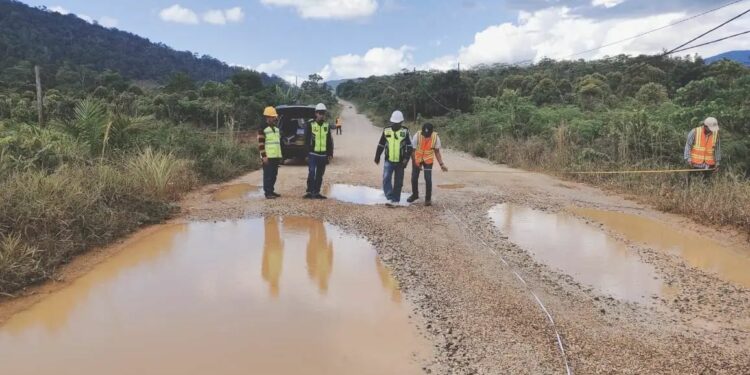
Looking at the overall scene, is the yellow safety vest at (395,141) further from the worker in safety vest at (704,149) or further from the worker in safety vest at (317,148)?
the worker in safety vest at (704,149)

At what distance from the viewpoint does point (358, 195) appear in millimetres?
10508

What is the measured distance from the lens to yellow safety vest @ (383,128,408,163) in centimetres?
927

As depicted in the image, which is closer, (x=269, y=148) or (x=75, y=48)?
(x=269, y=148)

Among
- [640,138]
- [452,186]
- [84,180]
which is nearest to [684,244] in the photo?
[452,186]

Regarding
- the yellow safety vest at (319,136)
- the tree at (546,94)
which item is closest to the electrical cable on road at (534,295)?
the yellow safety vest at (319,136)

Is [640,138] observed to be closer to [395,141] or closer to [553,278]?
[395,141]

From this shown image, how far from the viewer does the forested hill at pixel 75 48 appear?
182 ft

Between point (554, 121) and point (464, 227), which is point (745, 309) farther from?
point (554, 121)

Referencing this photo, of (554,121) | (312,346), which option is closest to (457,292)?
(312,346)

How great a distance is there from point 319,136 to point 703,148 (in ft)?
22.2

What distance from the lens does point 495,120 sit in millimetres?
18859

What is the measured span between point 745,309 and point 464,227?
3.64 metres

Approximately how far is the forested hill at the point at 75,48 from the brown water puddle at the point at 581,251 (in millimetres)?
46042

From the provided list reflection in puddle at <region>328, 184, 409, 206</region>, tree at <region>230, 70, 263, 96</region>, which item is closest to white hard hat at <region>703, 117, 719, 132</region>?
reflection in puddle at <region>328, 184, 409, 206</region>
